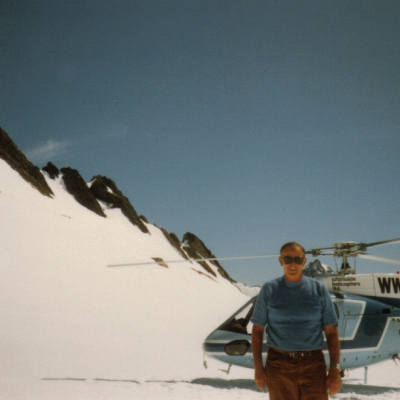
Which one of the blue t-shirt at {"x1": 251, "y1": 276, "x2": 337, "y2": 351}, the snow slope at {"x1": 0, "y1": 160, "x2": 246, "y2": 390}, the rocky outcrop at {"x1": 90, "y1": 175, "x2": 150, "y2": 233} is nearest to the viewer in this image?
the blue t-shirt at {"x1": 251, "y1": 276, "x2": 337, "y2": 351}

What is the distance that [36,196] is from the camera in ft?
109

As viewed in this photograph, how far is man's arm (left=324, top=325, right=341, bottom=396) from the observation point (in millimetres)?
3145

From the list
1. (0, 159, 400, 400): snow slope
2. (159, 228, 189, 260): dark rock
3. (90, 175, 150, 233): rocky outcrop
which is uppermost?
(90, 175, 150, 233): rocky outcrop

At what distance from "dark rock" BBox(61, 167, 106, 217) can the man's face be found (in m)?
43.4

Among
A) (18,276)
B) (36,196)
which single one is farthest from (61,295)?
(36,196)

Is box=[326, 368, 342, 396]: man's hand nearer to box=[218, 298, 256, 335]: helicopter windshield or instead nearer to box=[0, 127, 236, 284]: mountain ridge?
box=[218, 298, 256, 335]: helicopter windshield

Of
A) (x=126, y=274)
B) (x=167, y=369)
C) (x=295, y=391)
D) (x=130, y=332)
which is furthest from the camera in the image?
(x=126, y=274)

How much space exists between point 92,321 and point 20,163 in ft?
98.3

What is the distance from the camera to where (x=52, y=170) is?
5131cm

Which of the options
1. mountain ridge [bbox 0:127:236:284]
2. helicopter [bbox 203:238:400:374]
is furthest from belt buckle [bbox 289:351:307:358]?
mountain ridge [bbox 0:127:236:284]

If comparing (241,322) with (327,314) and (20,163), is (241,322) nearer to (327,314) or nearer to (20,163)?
(327,314)

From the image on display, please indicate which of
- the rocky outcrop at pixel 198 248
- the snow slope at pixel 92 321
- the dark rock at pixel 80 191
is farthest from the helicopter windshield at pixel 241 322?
the rocky outcrop at pixel 198 248

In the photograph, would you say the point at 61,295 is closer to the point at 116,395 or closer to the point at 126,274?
the point at 126,274

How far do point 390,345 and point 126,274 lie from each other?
67.8 feet
